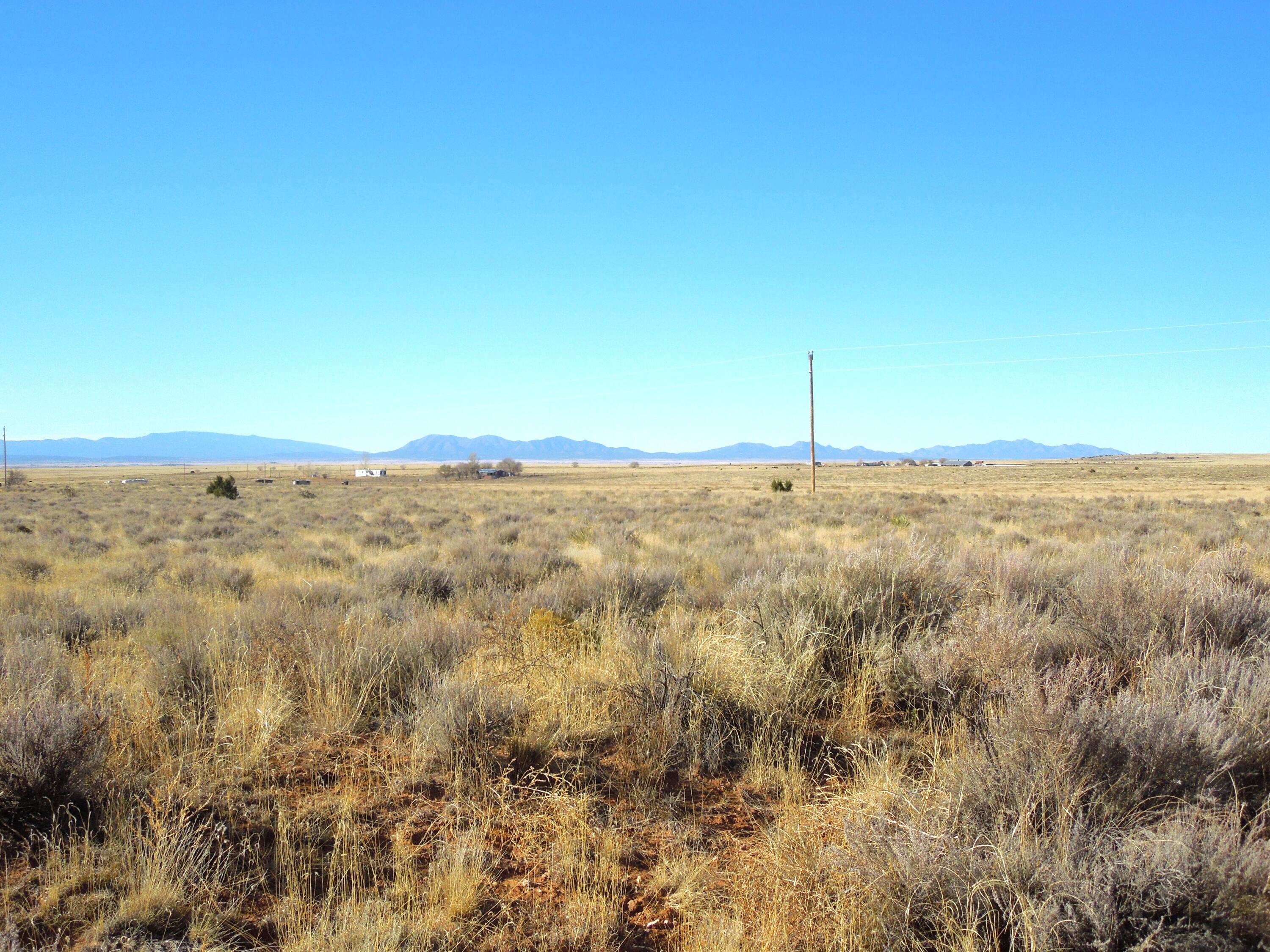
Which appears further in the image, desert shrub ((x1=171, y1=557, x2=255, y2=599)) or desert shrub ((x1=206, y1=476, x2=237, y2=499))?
desert shrub ((x1=206, y1=476, x2=237, y2=499))

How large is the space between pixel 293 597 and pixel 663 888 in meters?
6.50

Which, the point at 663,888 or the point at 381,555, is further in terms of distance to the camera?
the point at 381,555

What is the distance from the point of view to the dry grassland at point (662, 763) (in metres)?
2.66

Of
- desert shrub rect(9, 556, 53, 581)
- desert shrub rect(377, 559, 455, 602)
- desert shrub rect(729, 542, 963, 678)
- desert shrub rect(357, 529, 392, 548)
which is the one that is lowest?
desert shrub rect(357, 529, 392, 548)

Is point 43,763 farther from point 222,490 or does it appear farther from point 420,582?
point 222,490

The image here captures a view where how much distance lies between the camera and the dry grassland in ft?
8.72

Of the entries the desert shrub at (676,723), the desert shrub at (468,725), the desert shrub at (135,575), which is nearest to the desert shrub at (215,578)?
the desert shrub at (135,575)

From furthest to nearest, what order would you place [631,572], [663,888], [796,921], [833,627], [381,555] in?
[381,555] < [631,572] < [833,627] < [663,888] < [796,921]

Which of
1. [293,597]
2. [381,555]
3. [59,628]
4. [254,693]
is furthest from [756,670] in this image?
[381,555]

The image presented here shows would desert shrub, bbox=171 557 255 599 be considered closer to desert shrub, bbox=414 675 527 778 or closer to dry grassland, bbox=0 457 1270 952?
dry grassland, bbox=0 457 1270 952

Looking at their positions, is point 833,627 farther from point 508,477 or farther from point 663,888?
point 508,477

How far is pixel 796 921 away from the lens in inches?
109

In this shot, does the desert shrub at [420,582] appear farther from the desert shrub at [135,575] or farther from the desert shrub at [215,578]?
the desert shrub at [135,575]

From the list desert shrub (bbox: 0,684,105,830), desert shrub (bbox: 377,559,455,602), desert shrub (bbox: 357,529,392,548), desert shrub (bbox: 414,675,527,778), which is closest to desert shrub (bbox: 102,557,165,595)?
desert shrub (bbox: 377,559,455,602)
